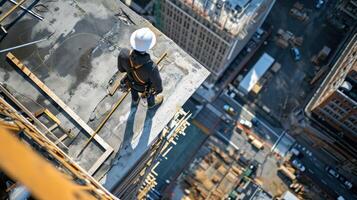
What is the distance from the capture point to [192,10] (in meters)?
87.1

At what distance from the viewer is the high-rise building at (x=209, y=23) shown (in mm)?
84375

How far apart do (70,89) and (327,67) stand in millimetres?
88468

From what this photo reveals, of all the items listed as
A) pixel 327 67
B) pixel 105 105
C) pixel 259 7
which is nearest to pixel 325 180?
pixel 327 67

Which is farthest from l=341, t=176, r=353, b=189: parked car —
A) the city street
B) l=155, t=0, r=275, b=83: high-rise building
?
l=155, t=0, r=275, b=83: high-rise building

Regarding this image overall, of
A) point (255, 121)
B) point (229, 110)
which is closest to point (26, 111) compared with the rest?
point (229, 110)

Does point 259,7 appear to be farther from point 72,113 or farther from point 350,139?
point 72,113

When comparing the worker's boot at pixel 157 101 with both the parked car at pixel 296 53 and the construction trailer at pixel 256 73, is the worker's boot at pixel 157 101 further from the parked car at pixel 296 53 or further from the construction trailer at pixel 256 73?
the parked car at pixel 296 53

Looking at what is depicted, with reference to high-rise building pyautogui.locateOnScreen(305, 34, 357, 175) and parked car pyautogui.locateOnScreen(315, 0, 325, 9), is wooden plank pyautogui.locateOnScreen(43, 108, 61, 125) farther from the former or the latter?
parked car pyautogui.locateOnScreen(315, 0, 325, 9)

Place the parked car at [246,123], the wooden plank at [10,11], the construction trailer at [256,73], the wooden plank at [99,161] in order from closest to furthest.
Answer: the wooden plank at [99,161] < the wooden plank at [10,11] < the parked car at [246,123] < the construction trailer at [256,73]

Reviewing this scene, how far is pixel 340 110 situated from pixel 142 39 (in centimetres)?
7042

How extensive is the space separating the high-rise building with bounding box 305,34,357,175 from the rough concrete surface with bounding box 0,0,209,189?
52.7m

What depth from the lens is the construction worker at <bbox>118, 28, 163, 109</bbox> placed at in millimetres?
33375

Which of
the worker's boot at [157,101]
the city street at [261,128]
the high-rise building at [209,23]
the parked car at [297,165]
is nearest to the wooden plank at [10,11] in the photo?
the worker's boot at [157,101]

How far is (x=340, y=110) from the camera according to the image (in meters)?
91.8
